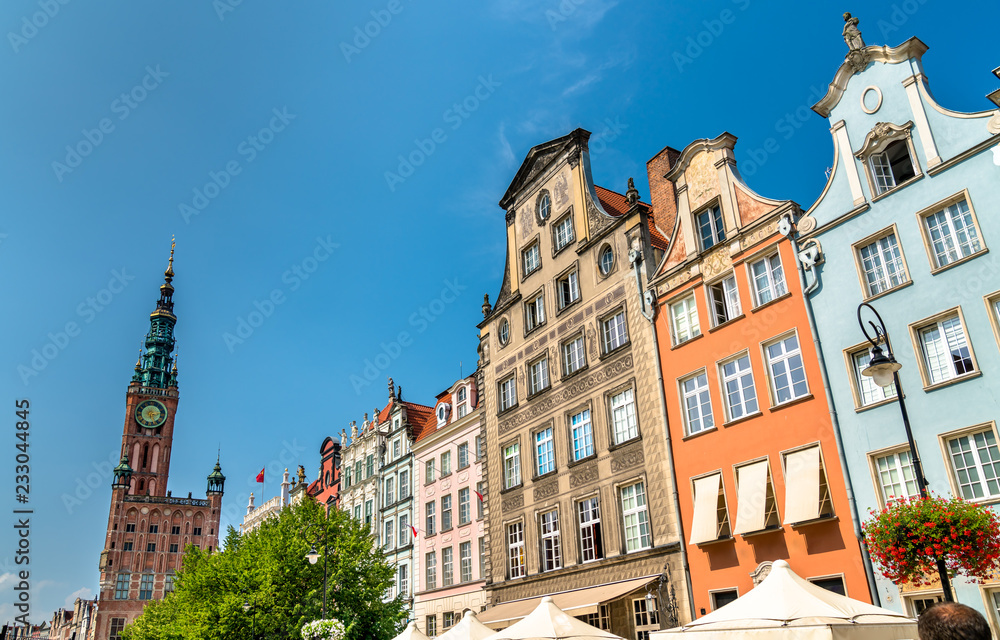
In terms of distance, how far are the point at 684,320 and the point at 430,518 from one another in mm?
21798

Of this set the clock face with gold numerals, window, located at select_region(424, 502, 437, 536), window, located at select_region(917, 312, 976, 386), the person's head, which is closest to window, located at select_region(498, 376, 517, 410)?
window, located at select_region(424, 502, 437, 536)

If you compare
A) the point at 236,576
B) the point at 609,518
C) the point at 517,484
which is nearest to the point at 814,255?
the point at 609,518

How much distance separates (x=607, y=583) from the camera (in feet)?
82.8

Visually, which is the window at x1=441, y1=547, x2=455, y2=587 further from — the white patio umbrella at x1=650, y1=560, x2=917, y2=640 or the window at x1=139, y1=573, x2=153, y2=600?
the window at x1=139, y1=573, x2=153, y2=600

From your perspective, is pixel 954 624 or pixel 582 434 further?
pixel 582 434

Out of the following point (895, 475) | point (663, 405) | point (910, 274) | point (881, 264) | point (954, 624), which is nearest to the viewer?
point (954, 624)

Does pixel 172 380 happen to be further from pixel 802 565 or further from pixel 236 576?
pixel 802 565

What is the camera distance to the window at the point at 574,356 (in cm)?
2930

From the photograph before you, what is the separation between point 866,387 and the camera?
1908 centimetres

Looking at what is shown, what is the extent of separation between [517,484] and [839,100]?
19.0 metres

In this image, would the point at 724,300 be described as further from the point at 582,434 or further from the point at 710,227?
the point at 582,434

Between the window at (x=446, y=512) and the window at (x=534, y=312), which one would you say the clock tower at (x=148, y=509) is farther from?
the window at (x=534, y=312)

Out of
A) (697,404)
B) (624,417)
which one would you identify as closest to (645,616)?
(624,417)

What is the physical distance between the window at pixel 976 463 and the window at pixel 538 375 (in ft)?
53.8
